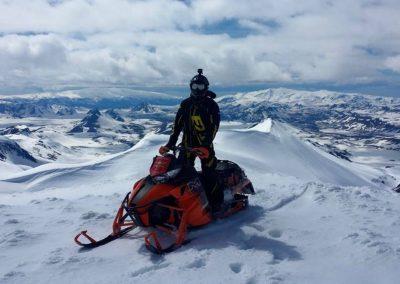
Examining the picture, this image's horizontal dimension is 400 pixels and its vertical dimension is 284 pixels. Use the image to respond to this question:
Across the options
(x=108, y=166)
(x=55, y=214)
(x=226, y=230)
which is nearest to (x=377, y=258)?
(x=226, y=230)

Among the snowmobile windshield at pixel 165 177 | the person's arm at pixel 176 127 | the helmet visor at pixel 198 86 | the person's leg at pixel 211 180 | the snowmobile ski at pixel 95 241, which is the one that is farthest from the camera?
the person's arm at pixel 176 127

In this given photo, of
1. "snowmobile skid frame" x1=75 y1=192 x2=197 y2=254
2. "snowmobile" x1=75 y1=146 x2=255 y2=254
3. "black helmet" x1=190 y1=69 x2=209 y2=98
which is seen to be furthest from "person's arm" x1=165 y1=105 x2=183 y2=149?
"snowmobile skid frame" x1=75 y1=192 x2=197 y2=254

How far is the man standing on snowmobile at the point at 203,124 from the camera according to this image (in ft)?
31.3

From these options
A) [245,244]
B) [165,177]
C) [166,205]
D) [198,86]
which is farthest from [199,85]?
[245,244]

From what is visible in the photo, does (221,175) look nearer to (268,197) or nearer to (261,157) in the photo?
(268,197)

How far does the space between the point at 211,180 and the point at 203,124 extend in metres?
1.36

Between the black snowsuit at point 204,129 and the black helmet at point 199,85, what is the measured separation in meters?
0.13

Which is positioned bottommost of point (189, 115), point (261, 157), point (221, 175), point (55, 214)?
point (261, 157)

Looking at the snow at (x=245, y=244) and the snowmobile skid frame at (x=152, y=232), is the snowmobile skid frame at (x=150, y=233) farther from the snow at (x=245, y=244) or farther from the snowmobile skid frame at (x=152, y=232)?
the snow at (x=245, y=244)

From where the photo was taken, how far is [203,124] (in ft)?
31.5

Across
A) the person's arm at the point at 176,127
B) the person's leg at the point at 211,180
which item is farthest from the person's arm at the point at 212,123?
the person's arm at the point at 176,127

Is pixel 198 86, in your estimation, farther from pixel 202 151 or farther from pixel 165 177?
pixel 165 177

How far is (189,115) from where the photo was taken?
980 cm

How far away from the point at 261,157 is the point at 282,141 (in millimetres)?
12156
